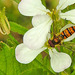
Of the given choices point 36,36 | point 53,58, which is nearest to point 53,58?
point 53,58

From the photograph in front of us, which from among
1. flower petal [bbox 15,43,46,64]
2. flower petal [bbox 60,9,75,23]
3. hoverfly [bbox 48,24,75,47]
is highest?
flower petal [bbox 60,9,75,23]

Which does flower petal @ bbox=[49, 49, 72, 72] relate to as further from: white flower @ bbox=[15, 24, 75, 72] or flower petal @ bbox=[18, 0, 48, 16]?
flower petal @ bbox=[18, 0, 48, 16]

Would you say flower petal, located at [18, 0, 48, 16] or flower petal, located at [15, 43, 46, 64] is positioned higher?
flower petal, located at [18, 0, 48, 16]

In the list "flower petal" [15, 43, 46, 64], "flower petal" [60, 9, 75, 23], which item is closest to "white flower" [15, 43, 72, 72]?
"flower petal" [15, 43, 46, 64]

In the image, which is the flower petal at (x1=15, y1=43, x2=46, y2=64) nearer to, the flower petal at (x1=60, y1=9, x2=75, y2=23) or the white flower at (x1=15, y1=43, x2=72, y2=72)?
the white flower at (x1=15, y1=43, x2=72, y2=72)

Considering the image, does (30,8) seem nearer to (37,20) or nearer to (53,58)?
(37,20)

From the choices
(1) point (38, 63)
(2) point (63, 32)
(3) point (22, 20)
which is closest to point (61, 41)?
(2) point (63, 32)

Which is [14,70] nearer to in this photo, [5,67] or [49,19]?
[5,67]
